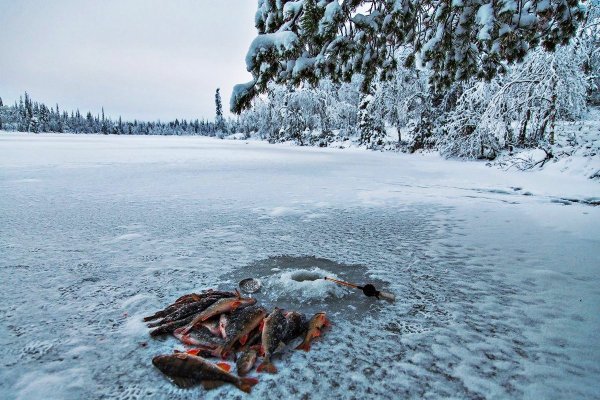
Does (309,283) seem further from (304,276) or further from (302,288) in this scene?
(304,276)

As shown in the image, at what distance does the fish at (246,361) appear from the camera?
2.08m

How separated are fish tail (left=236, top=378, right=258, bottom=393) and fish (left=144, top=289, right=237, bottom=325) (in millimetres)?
962

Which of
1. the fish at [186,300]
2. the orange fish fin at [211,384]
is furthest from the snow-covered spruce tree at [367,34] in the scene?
the orange fish fin at [211,384]

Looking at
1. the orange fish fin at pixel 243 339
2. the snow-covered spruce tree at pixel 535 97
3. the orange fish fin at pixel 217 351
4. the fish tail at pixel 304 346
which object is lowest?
the fish tail at pixel 304 346

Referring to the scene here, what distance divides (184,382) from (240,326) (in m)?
0.50

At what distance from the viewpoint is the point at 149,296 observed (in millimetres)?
3098

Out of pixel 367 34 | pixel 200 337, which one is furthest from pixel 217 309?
pixel 367 34

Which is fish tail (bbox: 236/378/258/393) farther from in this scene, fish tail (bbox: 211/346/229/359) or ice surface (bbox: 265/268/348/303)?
ice surface (bbox: 265/268/348/303)

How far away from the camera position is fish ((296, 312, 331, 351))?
2.37 m

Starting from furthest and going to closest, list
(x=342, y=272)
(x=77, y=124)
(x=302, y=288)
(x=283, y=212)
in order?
1. (x=77, y=124)
2. (x=283, y=212)
3. (x=342, y=272)
4. (x=302, y=288)

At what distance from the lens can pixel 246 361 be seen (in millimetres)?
2129

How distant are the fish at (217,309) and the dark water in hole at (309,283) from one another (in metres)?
0.32

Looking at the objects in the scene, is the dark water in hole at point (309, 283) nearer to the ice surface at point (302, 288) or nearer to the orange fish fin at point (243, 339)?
the ice surface at point (302, 288)

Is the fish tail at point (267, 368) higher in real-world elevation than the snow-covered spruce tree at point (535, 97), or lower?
lower
